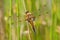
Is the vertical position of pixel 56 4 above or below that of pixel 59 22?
above

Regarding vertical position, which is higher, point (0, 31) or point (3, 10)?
point (3, 10)

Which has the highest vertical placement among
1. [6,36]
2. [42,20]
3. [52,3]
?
[52,3]

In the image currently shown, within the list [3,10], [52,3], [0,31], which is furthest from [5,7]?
[52,3]

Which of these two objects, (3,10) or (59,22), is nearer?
(59,22)

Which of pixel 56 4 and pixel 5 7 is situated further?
pixel 5 7

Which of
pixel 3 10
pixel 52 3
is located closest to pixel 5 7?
pixel 3 10

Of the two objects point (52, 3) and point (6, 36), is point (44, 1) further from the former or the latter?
point (6, 36)

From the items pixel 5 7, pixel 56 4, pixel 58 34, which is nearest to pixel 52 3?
pixel 56 4

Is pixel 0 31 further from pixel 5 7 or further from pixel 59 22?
pixel 59 22

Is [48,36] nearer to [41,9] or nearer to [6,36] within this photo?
[41,9]
